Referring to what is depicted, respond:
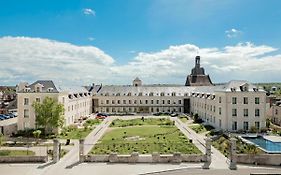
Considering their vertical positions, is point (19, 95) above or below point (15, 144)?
above

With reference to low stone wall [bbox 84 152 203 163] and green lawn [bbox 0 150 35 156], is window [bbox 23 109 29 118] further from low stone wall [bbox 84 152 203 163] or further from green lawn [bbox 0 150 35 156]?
low stone wall [bbox 84 152 203 163]

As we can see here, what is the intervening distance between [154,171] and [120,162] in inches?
169

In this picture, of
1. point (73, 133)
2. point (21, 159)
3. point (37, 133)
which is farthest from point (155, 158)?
point (73, 133)

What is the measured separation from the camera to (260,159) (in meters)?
29.4

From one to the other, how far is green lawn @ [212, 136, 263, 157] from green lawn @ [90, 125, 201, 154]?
114 inches

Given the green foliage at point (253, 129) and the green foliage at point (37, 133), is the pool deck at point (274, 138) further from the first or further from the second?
the green foliage at point (37, 133)

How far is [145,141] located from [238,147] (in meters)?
11.9

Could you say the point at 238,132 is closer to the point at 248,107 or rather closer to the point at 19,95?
the point at 248,107

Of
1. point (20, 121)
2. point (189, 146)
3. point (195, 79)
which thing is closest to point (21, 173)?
point (189, 146)

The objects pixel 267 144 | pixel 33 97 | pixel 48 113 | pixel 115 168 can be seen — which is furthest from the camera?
pixel 33 97

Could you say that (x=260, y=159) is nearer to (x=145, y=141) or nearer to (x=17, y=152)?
(x=145, y=141)

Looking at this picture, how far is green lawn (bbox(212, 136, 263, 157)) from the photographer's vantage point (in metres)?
32.9

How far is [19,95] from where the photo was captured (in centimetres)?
5084

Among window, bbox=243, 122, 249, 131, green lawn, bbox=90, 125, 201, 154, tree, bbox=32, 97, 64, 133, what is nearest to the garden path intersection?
green lawn, bbox=90, 125, 201, 154
